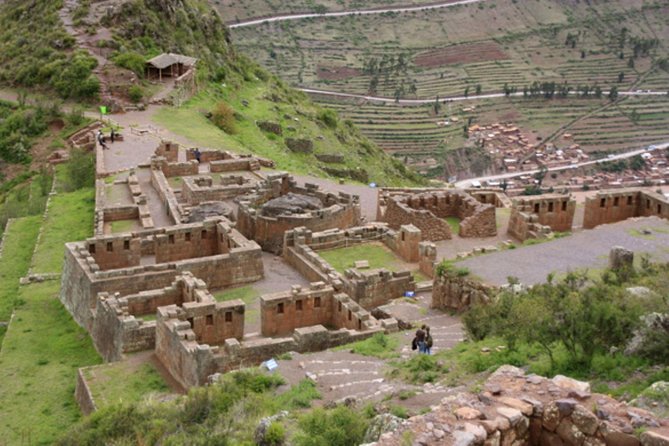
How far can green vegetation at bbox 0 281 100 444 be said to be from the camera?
79.5ft

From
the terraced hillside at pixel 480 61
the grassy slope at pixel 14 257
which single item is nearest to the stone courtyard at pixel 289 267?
the grassy slope at pixel 14 257

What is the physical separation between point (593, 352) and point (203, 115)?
47.4m

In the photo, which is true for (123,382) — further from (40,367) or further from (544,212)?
(544,212)

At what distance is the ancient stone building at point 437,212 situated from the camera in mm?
33844

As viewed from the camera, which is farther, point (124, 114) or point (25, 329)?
point (124, 114)

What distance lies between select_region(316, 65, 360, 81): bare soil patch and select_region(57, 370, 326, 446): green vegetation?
106 m

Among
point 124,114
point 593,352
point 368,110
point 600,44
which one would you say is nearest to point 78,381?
point 593,352

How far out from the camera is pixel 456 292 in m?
25.8

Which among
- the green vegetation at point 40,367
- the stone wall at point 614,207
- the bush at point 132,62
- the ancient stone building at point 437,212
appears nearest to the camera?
the green vegetation at point 40,367

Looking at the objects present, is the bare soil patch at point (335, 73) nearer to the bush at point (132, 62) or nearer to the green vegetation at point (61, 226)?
the bush at point (132, 62)

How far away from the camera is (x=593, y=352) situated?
55.6ft

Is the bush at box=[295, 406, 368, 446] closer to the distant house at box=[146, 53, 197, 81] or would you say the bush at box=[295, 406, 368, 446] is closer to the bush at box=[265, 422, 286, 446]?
the bush at box=[265, 422, 286, 446]

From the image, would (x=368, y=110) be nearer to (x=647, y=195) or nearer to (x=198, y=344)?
(x=647, y=195)

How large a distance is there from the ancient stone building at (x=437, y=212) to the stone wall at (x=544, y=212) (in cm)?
80
